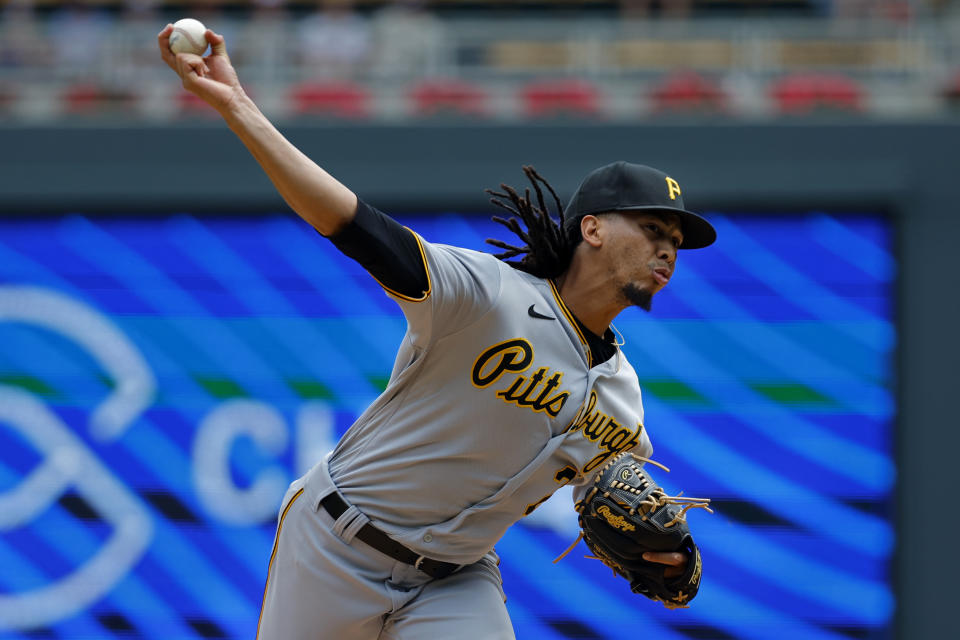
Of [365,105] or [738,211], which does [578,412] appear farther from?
[365,105]

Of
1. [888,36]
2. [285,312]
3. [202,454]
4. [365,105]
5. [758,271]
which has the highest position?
[888,36]

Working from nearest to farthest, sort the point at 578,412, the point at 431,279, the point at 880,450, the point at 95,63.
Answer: the point at 431,279, the point at 578,412, the point at 880,450, the point at 95,63

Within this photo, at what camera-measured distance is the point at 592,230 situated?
2.72 m

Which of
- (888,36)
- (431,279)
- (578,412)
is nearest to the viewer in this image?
(431,279)

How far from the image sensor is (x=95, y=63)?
755cm

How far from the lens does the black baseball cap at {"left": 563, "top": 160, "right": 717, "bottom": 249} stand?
2.66 m

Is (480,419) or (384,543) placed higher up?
(480,419)

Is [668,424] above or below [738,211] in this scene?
below

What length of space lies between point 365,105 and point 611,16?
243 centimetres

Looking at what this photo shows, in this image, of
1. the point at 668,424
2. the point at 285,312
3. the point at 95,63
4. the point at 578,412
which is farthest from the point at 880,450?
the point at 95,63

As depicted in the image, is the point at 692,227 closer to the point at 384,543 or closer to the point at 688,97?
the point at 384,543

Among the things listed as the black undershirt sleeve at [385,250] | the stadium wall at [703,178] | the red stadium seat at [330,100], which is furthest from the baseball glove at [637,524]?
the red stadium seat at [330,100]

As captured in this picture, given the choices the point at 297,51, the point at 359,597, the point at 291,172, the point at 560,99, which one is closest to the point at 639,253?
the point at 291,172

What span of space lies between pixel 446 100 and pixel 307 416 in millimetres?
2220
